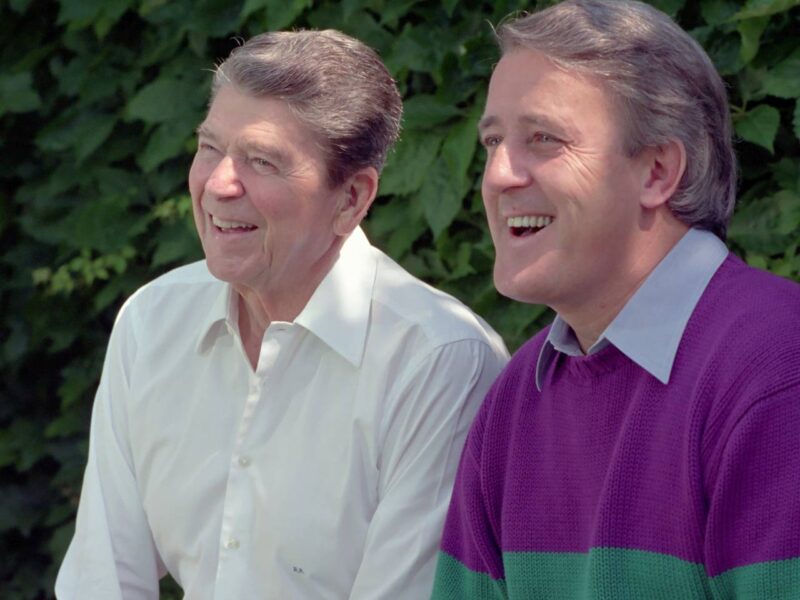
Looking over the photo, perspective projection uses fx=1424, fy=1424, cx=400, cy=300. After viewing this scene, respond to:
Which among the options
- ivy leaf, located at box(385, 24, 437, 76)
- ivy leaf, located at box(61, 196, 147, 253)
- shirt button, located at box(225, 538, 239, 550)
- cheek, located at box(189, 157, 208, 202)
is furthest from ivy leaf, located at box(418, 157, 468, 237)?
ivy leaf, located at box(61, 196, 147, 253)

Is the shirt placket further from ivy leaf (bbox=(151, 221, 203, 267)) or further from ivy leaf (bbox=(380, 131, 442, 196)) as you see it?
ivy leaf (bbox=(151, 221, 203, 267))

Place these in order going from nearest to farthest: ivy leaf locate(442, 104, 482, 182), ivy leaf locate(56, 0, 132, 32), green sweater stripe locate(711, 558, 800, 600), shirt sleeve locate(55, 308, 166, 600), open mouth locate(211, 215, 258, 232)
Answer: green sweater stripe locate(711, 558, 800, 600)
open mouth locate(211, 215, 258, 232)
shirt sleeve locate(55, 308, 166, 600)
ivy leaf locate(442, 104, 482, 182)
ivy leaf locate(56, 0, 132, 32)

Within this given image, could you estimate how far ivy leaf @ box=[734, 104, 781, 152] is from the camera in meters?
2.82

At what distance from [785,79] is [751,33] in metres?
0.11

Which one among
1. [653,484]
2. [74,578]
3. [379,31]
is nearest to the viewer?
[653,484]

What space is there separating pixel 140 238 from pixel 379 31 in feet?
3.73

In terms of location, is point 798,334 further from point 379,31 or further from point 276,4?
point 276,4

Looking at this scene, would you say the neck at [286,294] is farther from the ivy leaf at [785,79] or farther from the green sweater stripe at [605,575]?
the ivy leaf at [785,79]

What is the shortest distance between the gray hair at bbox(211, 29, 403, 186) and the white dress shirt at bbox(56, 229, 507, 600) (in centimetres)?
25

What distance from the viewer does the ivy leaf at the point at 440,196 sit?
3309 mm

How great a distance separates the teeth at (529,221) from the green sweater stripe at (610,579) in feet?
1.75

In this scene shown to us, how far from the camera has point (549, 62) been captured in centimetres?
229

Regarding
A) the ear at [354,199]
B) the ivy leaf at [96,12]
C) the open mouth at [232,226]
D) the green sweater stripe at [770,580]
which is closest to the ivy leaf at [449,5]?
the ear at [354,199]

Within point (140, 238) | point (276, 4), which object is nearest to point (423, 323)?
point (276, 4)
